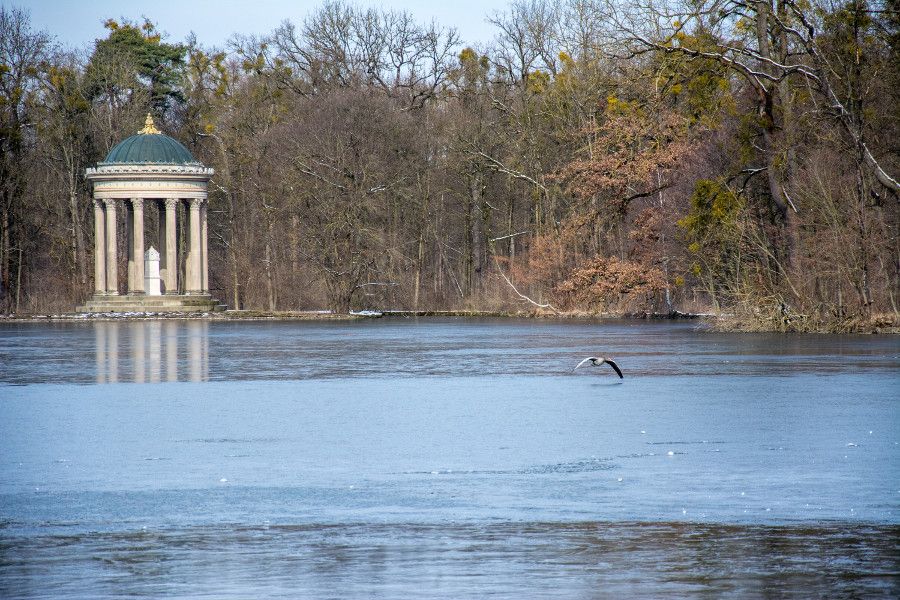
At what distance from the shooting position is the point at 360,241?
62594 mm

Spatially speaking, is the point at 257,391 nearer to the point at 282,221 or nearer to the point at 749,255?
the point at 749,255

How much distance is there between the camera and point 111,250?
6550 cm

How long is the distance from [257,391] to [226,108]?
4994cm

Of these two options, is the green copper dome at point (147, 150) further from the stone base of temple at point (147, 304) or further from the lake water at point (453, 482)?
the lake water at point (453, 482)

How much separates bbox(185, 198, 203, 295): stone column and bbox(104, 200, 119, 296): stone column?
3422 millimetres

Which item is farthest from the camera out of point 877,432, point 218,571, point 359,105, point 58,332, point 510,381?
point 359,105

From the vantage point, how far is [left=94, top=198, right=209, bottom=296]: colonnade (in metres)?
65.4

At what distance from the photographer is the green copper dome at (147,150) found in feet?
212

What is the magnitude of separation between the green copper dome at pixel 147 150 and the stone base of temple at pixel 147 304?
6.23m

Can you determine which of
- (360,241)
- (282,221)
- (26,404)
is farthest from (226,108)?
(26,404)

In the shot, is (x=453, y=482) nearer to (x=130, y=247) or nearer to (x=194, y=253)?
(x=194, y=253)

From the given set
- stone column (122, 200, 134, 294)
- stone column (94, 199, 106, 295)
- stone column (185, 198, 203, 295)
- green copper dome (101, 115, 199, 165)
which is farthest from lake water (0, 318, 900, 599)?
stone column (122, 200, 134, 294)

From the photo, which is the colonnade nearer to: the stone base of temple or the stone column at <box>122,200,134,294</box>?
the stone column at <box>122,200,134,294</box>

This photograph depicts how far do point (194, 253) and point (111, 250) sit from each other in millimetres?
3809
